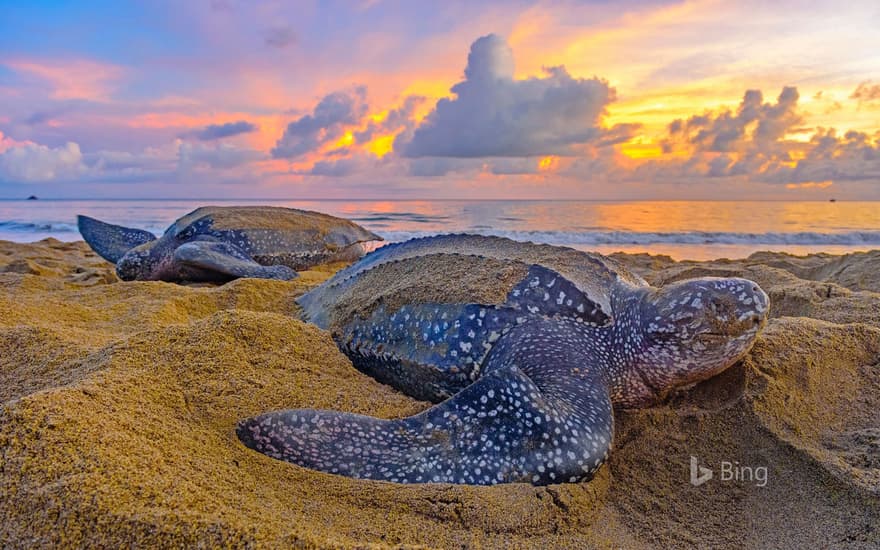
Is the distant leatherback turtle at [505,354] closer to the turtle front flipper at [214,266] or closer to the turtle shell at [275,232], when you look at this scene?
the turtle front flipper at [214,266]

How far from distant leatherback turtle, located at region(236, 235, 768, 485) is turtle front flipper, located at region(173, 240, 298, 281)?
7.05ft

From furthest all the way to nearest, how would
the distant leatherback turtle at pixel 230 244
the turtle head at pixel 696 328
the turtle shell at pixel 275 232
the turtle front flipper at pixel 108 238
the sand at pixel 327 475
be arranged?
the turtle front flipper at pixel 108 238 → the turtle shell at pixel 275 232 → the distant leatherback turtle at pixel 230 244 → the turtle head at pixel 696 328 → the sand at pixel 327 475

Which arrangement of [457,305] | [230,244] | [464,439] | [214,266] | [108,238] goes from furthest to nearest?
[108,238] → [230,244] → [214,266] → [457,305] → [464,439]

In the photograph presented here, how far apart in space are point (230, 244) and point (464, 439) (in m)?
4.42

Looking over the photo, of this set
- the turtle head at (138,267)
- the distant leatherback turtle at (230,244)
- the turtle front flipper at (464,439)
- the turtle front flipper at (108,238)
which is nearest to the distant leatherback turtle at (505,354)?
the turtle front flipper at (464,439)

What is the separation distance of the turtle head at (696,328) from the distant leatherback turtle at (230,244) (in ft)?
11.6

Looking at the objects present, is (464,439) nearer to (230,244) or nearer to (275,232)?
(230,244)

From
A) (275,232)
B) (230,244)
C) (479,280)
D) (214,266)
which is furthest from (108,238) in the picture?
(479,280)

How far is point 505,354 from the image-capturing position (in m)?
2.12

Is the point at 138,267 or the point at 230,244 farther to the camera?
the point at 230,244

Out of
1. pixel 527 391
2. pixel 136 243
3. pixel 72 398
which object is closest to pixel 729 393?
pixel 527 391

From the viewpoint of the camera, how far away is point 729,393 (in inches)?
85.4

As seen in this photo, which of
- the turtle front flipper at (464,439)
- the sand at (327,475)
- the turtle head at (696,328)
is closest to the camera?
the sand at (327,475)

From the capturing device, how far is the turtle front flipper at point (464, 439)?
160cm
